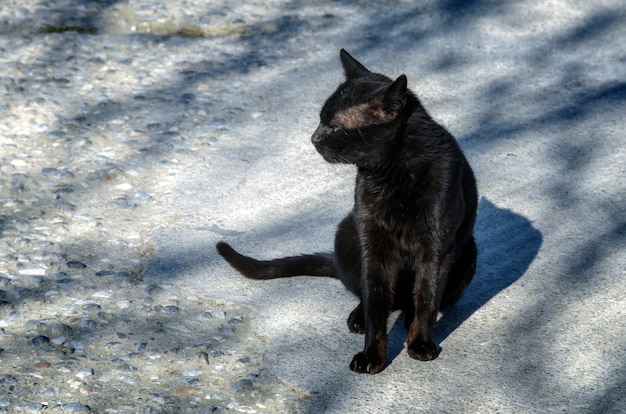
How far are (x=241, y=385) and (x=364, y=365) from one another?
0.51 metres

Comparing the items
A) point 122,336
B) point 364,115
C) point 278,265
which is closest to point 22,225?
point 122,336

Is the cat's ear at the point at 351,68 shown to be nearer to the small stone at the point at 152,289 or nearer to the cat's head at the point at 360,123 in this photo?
the cat's head at the point at 360,123

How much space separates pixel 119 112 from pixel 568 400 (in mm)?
3837

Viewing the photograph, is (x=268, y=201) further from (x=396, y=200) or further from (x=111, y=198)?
(x=396, y=200)

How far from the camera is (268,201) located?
5.01 meters

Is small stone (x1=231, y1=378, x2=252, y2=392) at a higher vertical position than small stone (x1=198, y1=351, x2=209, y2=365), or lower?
higher

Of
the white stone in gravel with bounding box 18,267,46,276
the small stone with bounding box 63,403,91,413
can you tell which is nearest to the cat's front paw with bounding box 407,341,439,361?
the small stone with bounding box 63,403,91,413

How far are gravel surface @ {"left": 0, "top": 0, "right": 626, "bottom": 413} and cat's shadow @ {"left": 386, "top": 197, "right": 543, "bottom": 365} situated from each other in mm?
14

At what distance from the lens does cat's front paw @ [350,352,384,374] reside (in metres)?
3.45

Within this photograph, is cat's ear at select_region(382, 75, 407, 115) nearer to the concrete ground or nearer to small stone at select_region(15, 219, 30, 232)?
the concrete ground

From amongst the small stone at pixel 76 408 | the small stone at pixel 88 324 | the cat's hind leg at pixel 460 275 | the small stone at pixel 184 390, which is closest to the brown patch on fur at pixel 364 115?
the cat's hind leg at pixel 460 275

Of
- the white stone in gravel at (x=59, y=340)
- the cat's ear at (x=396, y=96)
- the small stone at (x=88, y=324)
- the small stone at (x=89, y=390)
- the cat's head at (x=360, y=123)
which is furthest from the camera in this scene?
the small stone at (x=88, y=324)

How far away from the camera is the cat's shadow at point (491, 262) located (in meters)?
3.86

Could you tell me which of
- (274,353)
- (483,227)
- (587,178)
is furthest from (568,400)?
(587,178)
